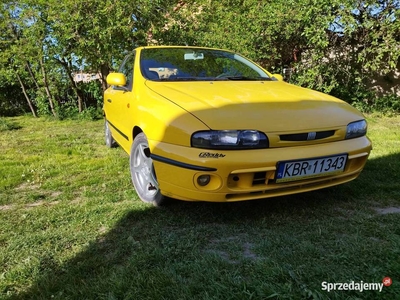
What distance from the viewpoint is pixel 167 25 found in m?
7.66

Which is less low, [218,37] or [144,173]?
[218,37]

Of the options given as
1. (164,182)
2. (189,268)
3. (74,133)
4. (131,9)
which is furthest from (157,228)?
Answer: (131,9)

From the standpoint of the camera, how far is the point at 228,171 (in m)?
2.10

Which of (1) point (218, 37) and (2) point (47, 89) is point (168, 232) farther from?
(2) point (47, 89)

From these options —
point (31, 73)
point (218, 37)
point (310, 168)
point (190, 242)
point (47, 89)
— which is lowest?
point (47, 89)

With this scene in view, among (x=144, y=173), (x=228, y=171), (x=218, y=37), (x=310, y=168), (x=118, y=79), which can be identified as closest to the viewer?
(x=228, y=171)

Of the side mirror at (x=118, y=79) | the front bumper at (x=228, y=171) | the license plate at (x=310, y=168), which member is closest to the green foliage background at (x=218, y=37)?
the side mirror at (x=118, y=79)

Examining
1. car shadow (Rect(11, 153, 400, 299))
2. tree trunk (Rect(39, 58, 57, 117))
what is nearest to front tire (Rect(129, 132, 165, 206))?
car shadow (Rect(11, 153, 400, 299))

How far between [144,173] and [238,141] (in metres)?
1.07

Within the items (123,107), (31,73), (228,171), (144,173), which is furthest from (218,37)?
(228,171)

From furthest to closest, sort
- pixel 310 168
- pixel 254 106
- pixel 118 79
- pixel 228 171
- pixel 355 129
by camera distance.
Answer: pixel 118 79
pixel 355 129
pixel 254 106
pixel 310 168
pixel 228 171

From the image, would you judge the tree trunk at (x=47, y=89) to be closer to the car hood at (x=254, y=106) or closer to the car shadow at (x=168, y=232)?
the car hood at (x=254, y=106)

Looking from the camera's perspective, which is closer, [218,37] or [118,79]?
[118,79]

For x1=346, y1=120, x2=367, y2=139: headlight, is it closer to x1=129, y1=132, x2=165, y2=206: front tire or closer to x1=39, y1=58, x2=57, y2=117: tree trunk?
x1=129, y1=132, x2=165, y2=206: front tire
